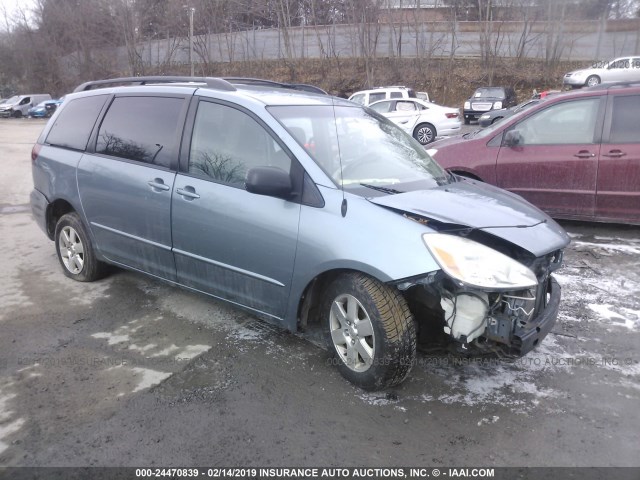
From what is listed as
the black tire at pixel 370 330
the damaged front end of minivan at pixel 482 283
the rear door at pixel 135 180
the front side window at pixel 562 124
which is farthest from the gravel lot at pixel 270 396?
the front side window at pixel 562 124

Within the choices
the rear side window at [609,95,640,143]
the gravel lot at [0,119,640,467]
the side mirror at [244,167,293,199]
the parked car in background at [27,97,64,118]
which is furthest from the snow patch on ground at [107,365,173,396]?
the parked car in background at [27,97,64,118]

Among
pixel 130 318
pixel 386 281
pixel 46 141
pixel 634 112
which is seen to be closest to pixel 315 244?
pixel 386 281

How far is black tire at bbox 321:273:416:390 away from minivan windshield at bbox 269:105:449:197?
616 mm

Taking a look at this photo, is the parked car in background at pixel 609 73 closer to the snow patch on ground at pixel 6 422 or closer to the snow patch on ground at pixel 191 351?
the snow patch on ground at pixel 191 351

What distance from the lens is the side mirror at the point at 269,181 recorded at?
3.12m

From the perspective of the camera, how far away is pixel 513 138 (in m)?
6.15

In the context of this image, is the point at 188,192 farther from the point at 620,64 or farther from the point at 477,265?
the point at 620,64

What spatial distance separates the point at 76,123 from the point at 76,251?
3.94 ft

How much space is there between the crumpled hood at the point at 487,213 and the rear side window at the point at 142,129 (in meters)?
1.81

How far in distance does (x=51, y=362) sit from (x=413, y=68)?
34301 mm

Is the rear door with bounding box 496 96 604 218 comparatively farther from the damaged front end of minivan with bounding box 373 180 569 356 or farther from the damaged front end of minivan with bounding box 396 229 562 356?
the damaged front end of minivan with bounding box 396 229 562 356

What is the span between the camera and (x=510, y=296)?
2754mm

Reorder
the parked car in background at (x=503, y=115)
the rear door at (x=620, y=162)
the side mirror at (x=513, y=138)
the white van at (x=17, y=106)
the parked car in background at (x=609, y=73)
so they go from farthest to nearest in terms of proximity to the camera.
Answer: the white van at (x=17, y=106), the parked car in background at (x=609, y=73), the parked car in background at (x=503, y=115), the side mirror at (x=513, y=138), the rear door at (x=620, y=162)

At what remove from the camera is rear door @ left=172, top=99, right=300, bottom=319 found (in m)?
3.28
